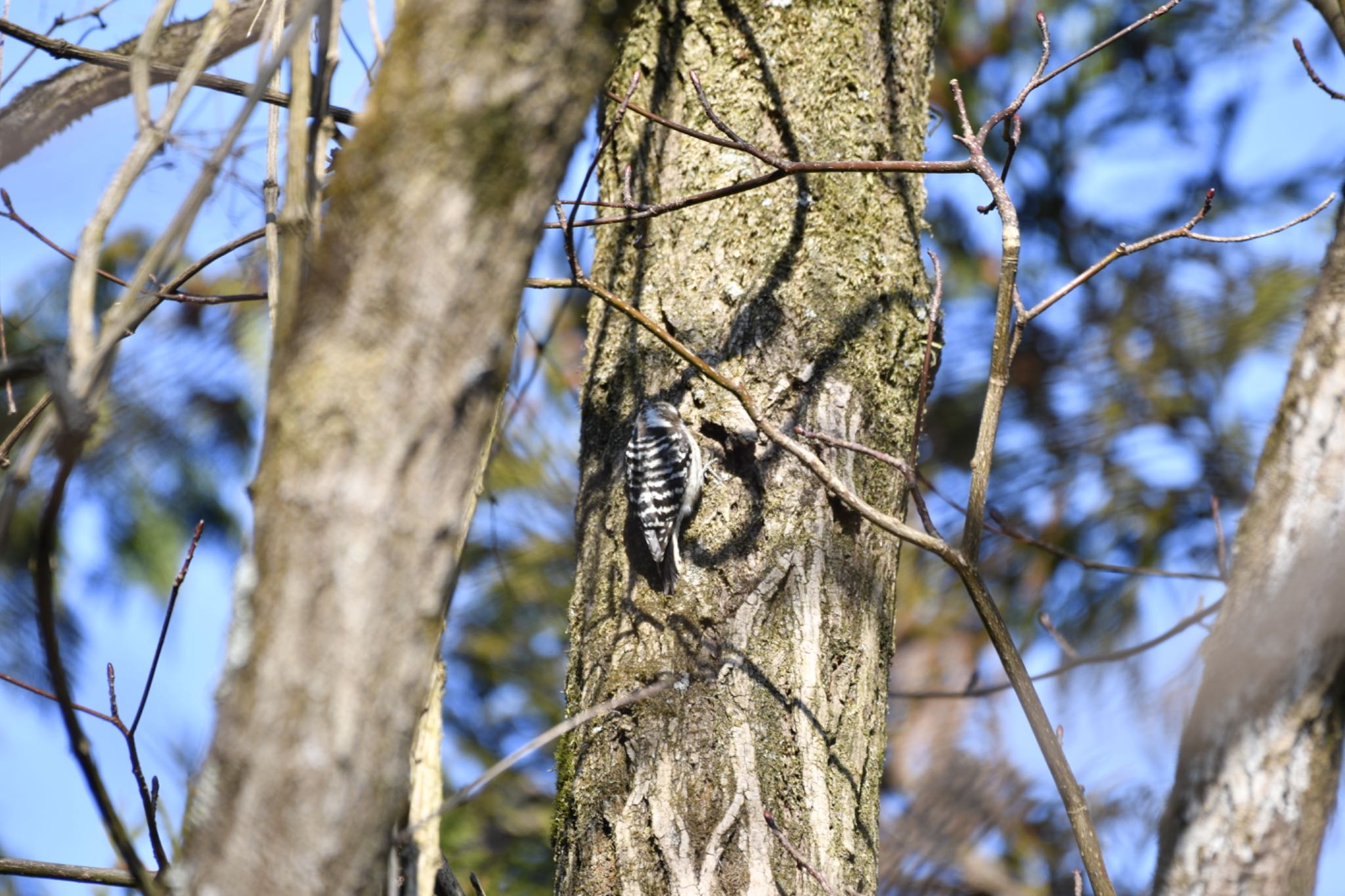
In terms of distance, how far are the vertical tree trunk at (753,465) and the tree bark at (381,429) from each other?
0.94 meters

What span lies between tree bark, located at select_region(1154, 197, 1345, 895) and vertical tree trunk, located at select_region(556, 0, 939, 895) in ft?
2.04

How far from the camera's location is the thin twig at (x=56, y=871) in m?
1.54

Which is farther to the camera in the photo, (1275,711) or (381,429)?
(1275,711)

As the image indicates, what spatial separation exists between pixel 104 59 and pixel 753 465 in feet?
4.92

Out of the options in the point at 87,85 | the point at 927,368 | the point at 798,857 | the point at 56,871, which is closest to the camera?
the point at 56,871

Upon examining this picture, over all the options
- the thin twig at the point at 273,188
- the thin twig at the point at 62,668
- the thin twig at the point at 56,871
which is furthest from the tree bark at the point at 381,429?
the thin twig at the point at 56,871

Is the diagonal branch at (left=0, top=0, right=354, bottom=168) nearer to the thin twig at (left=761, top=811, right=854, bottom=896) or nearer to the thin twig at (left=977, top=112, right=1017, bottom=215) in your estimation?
the thin twig at (left=977, top=112, right=1017, bottom=215)

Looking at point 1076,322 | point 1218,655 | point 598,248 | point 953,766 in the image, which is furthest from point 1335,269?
point 1076,322

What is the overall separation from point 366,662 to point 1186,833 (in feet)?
3.69

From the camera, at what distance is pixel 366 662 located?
37.0 inches

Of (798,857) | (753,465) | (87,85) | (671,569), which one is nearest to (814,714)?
(798,857)

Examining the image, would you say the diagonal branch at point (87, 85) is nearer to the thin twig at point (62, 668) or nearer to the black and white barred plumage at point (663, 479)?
the black and white barred plumage at point (663, 479)

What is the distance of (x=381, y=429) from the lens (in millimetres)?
964

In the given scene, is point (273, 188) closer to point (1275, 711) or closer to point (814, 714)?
point (814, 714)
